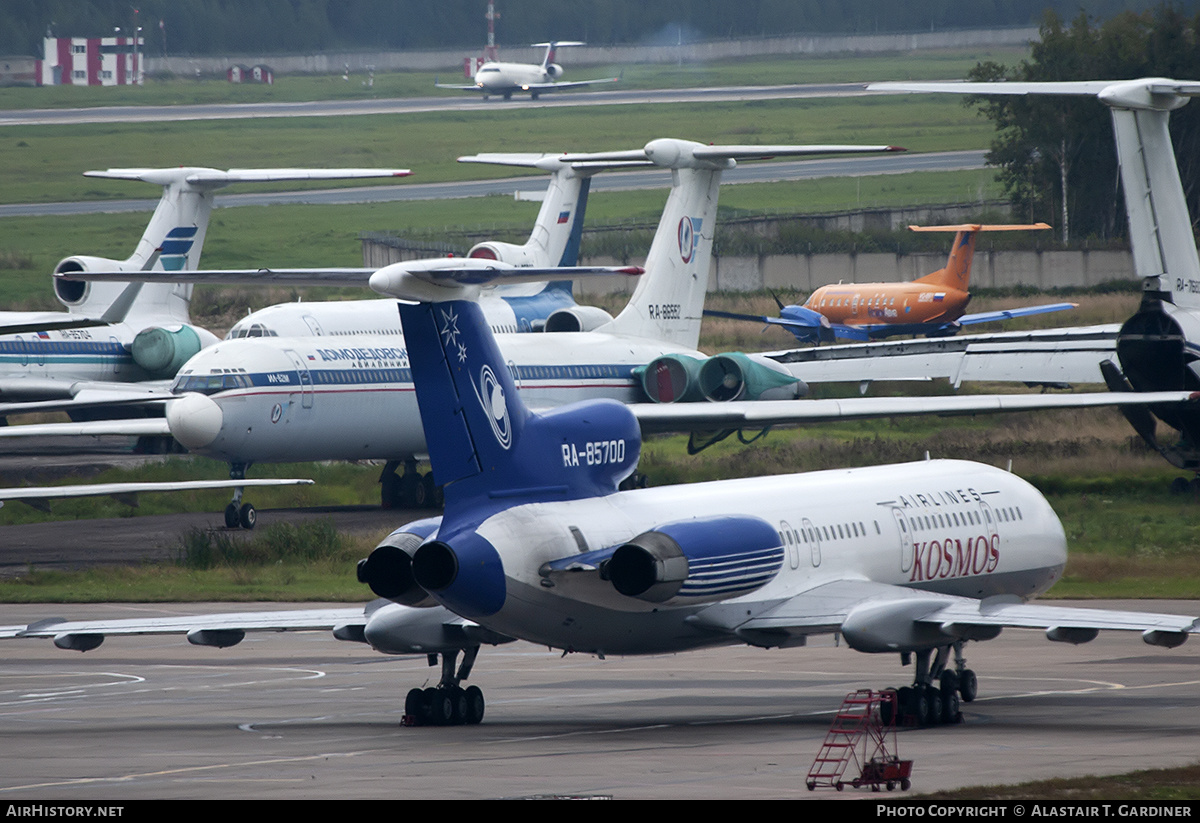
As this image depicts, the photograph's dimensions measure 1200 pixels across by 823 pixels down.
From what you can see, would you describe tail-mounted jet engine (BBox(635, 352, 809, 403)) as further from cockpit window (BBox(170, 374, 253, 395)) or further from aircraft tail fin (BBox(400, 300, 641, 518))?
aircraft tail fin (BBox(400, 300, 641, 518))

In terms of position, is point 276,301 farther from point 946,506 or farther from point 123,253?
point 946,506

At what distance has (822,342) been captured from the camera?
82062 millimetres

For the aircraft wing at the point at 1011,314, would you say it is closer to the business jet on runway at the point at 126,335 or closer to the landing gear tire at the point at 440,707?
the business jet on runway at the point at 126,335

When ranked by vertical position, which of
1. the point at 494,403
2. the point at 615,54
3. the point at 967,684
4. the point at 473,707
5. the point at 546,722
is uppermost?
the point at 615,54

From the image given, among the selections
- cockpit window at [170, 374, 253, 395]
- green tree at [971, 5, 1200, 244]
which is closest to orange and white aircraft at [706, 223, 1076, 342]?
green tree at [971, 5, 1200, 244]

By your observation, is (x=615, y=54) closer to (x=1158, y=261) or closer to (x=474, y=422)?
(x=1158, y=261)

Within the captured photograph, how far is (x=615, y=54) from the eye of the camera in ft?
630

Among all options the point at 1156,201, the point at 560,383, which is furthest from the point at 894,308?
the point at 1156,201

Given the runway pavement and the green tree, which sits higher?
the green tree

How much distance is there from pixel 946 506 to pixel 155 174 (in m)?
37.4

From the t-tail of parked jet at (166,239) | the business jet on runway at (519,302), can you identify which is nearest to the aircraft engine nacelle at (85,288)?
the t-tail of parked jet at (166,239)

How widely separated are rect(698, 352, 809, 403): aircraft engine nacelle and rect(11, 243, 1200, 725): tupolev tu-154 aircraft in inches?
930

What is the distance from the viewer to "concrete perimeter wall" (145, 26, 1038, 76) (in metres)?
173

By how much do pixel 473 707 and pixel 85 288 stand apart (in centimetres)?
3932
